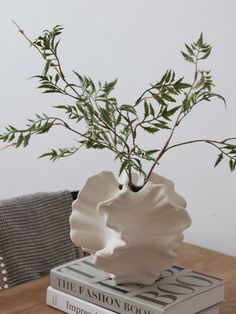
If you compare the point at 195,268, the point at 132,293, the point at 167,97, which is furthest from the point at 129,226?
the point at 195,268

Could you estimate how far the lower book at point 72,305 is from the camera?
1120 mm

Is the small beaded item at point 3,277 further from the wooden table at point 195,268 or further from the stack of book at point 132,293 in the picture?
the stack of book at point 132,293

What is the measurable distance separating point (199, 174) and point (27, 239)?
1.60ft

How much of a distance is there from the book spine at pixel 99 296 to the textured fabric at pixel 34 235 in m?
0.22

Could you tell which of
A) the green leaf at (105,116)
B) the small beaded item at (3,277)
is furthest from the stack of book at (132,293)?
the green leaf at (105,116)

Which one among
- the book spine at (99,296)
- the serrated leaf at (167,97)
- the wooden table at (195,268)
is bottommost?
the wooden table at (195,268)

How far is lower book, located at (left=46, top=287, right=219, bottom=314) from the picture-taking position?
3.67 feet

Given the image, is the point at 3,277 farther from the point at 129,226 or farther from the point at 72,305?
the point at 129,226

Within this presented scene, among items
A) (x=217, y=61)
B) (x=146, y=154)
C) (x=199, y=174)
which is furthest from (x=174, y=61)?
(x=146, y=154)

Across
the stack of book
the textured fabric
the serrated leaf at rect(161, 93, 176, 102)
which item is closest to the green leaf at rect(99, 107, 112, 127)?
the serrated leaf at rect(161, 93, 176, 102)

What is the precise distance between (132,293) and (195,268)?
36cm

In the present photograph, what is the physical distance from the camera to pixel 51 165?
206 centimetres

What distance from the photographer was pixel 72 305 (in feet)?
3.81

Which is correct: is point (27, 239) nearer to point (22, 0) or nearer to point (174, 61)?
point (174, 61)
